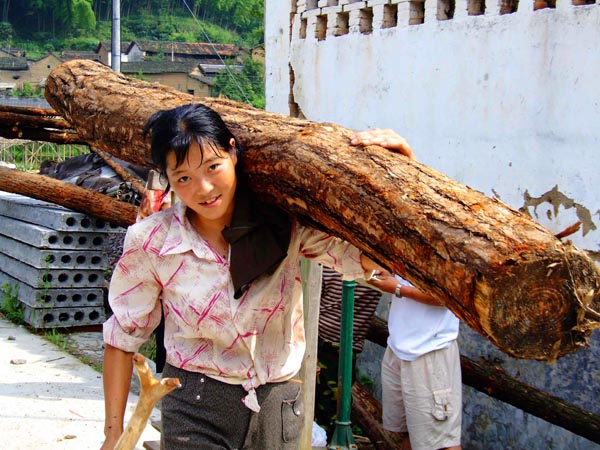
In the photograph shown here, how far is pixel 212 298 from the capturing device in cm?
237

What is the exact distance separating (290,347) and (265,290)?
217 millimetres

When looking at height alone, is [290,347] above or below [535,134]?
below

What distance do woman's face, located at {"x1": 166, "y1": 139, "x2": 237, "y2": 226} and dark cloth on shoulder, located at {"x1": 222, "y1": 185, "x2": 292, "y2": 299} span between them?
0.07 metres

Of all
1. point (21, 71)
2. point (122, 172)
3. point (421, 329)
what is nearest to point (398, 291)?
point (421, 329)

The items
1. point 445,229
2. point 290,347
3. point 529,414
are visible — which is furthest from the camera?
point 529,414

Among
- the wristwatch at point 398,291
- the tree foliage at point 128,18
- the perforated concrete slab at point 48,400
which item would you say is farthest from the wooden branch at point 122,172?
the tree foliage at point 128,18

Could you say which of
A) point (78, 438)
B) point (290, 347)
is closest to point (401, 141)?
point (290, 347)

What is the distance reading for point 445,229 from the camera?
77.3 inches

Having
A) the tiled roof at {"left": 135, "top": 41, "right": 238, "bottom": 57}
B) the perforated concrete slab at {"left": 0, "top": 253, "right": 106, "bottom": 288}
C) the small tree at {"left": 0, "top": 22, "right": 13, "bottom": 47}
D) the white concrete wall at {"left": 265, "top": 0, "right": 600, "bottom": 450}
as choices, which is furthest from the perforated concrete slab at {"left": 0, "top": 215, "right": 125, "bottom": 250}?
the small tree at {"left": 0, "top": 22, "right": 13, "bottom": 47}

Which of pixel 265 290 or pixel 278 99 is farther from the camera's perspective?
pixel 278 99

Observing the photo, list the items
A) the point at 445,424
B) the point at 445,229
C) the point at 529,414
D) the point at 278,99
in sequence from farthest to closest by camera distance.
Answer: the point at 278,99
the point at 529,414
the point at 445,424
the point at 445,229

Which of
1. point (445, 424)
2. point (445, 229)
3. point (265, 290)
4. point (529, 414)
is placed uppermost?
point (445, 229)

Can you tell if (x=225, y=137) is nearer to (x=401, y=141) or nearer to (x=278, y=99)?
(x=401, y=141)

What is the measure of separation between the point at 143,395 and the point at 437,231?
885mm
